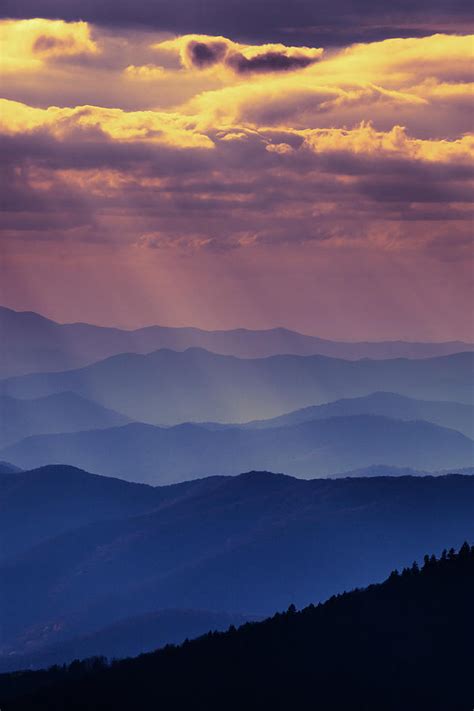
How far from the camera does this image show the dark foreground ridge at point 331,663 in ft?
486

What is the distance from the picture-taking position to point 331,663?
160 metres

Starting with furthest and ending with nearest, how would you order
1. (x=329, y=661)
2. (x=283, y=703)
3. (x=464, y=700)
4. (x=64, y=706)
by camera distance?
(x=64, y=706)
(x=329, y=661)
(x=283, y=703)
(x=464, y=700)

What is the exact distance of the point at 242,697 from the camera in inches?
6137

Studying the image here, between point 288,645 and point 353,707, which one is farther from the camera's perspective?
point 288,645

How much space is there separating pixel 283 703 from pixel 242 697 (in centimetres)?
676

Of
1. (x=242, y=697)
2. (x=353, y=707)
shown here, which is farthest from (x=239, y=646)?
(x=353, y=707)

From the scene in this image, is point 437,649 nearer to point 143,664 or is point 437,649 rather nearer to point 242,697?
point 242,697

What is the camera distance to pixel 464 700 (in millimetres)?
139125

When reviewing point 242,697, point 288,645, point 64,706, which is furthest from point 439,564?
point 64,706

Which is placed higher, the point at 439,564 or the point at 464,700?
the point at 439,564

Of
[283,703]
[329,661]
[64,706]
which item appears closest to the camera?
[283,703]

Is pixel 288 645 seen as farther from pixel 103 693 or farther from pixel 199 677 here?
pixel 103 693

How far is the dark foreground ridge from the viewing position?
148250 mm

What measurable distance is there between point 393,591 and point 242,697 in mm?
30151
